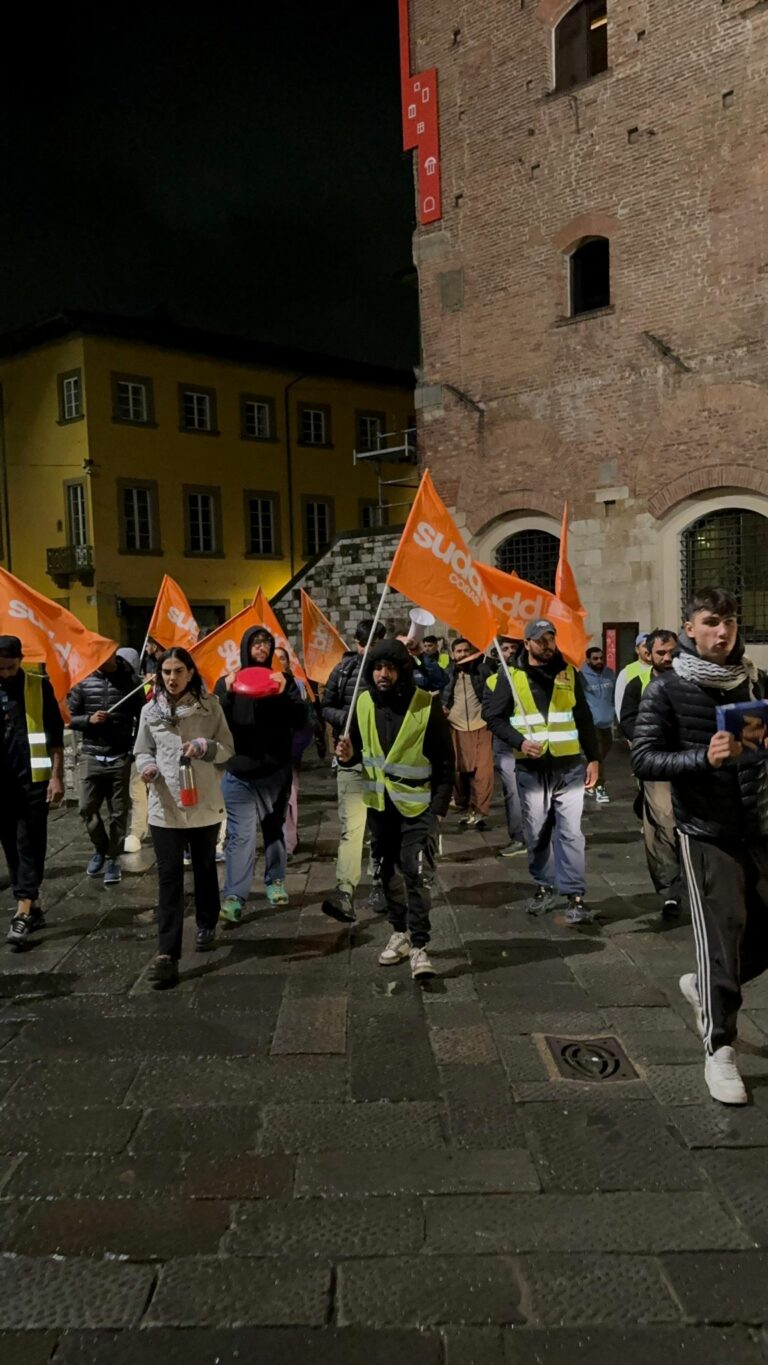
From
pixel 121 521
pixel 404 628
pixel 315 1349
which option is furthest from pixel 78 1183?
pixel 121 521

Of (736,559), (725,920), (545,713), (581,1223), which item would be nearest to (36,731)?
(545,713)

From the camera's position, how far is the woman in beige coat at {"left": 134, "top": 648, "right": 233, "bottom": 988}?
5.38m

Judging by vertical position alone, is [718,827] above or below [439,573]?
below

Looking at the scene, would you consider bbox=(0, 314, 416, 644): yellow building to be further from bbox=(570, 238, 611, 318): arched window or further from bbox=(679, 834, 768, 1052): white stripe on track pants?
bbox=(679, 834, 768, 1052): white stripe on track pants

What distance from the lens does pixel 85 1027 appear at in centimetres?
475

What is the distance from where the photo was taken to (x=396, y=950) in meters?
5.63

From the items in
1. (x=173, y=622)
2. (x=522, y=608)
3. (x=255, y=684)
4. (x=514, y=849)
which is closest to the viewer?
(x=255, y=684)

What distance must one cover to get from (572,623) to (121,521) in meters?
27.2

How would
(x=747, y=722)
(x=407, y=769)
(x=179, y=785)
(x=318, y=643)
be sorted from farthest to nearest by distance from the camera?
(x=318, y=643), (x=179, y=785), (x=407, y=769), (x=747, y=722)

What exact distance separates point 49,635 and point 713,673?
5.06 m

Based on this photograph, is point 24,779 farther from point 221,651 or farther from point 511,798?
point 511,798

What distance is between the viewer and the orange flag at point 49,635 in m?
6.96

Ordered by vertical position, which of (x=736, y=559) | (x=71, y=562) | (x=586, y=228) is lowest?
(x=736, y=559)

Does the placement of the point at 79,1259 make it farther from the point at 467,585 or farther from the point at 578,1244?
the point at 467,585
